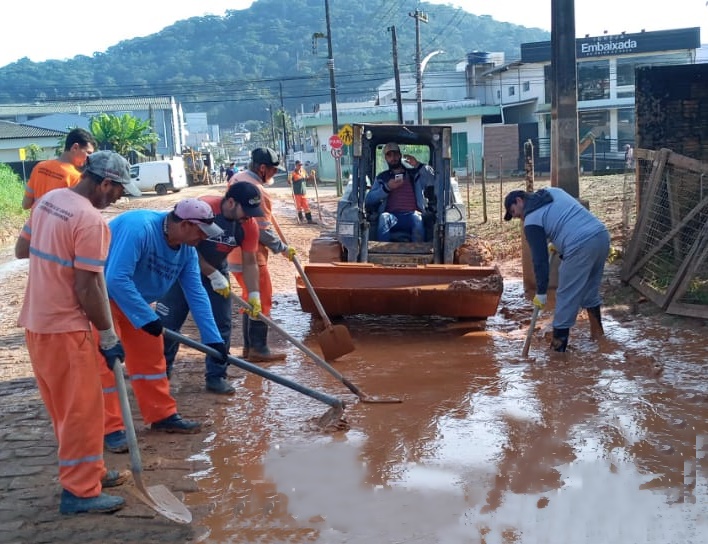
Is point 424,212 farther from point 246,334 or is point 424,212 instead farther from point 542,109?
point 542,109

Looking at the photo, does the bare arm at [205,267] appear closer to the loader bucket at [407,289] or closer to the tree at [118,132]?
the loader bucket at [407,289]

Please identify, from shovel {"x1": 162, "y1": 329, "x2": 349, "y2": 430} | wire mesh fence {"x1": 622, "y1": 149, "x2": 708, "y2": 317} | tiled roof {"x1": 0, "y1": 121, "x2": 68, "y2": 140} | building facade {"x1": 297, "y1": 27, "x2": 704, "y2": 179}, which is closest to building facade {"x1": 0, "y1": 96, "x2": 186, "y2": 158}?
tiled roof {"x1": 0, "y1": 121, "x2": 68, "y2": 140}

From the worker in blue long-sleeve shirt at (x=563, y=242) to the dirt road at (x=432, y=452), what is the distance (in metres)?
0.45

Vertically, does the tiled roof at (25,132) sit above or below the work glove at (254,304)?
above

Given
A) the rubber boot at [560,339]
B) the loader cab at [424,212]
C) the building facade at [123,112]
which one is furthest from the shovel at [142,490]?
the building facade at [123,112]

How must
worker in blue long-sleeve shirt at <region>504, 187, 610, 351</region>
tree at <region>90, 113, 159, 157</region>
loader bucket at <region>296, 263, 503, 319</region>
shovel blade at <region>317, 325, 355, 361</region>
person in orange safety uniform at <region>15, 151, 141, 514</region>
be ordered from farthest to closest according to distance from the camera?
tree at <region>90, 113, 159, 157</region>
loader bucket at <region>296, 263, 503, 319</region>
shovel blade at <region>317, 325, 355, 361</region>
worker in blue long-sleeve shirt at <region>504, 187, 610, 351</region>
person in orange safety uniform at <region>15, 151, 141, 514</region>

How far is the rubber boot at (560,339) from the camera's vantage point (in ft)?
21.7

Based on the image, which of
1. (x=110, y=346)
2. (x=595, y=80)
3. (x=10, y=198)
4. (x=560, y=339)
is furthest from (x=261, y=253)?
(x=595, y=80)

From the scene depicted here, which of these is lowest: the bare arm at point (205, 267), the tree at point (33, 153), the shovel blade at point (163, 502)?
the shovel blade at point (163, 502)

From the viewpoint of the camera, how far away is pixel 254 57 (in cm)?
10706

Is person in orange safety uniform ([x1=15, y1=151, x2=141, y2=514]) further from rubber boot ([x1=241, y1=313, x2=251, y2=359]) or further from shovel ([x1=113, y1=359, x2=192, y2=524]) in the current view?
rubber boot ([x1=241, y1=313, x2=251, y2=359])

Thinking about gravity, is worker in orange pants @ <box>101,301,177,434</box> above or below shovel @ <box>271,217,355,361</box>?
above

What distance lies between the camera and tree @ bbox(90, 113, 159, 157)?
41875 mm

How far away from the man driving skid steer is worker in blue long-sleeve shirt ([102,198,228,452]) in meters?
4.21
